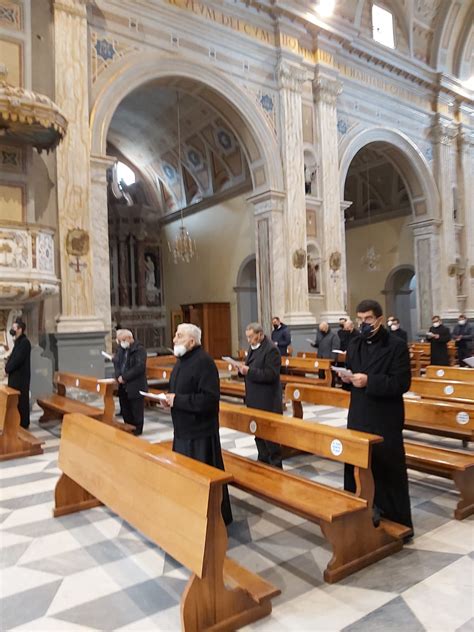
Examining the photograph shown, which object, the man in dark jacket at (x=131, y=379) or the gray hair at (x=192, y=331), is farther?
the man in dark jacket at (x=131, y=379)

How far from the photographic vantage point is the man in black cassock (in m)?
3.49

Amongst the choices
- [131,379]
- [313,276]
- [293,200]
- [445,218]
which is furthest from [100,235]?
[445,218]

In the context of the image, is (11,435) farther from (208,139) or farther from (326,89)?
(208,139)

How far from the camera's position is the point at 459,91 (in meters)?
18.1

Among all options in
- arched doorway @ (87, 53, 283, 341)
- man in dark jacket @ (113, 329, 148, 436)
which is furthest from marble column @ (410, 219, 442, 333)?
man in dark jacket @ (113, 329, 148, 436)

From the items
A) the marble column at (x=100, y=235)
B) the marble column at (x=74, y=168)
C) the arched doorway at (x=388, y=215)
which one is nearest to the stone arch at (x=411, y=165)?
the arched doorway at (x=388, y=215)

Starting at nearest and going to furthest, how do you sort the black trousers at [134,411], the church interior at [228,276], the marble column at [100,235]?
1. the church interior at [228,276]
2. the black trousers at [134,411]
3. the marble column at [100,235]

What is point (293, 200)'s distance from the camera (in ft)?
42.1

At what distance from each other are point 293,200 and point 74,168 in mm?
5507

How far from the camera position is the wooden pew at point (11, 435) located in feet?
19.2

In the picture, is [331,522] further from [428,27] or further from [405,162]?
[428,27]

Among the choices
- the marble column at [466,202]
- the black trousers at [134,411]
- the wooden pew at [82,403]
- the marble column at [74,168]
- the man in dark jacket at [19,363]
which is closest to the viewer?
the wooden pew at [82,403]

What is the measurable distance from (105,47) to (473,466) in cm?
1004

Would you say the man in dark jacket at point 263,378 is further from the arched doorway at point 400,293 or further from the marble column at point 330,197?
the arched doorway at point 400,293
